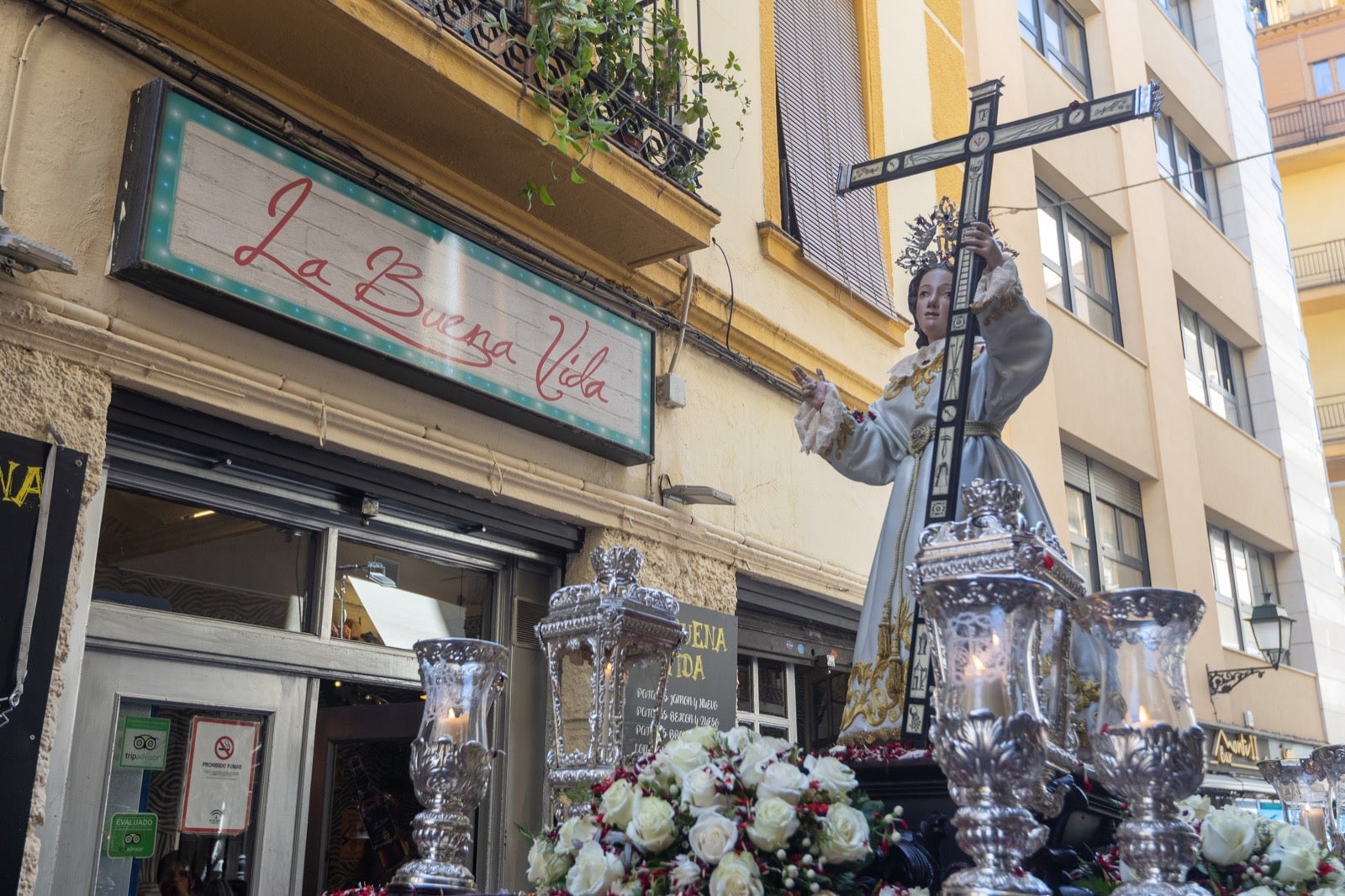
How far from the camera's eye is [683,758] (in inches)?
102

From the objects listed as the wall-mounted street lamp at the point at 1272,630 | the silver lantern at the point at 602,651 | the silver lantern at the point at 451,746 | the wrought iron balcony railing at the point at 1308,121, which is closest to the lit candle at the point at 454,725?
the silver lantern at the point at 451,746

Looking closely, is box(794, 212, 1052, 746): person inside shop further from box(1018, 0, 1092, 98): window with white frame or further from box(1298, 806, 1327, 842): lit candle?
box(1018, 0, 1092, 98): window with white frame

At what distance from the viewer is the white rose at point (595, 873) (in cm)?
Answer: 245

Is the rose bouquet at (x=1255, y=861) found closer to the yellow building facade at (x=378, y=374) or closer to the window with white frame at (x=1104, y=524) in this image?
the yellow building facade at (x=378, y=374)

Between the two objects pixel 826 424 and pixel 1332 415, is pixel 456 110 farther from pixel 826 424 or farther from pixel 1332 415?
pixel 1332 415

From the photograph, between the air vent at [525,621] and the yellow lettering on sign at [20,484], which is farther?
the air vent at [525,621]

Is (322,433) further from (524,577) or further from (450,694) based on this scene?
(450,694)

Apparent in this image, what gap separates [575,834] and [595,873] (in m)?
0.19

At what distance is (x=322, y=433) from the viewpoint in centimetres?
500

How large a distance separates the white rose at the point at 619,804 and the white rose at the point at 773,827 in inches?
11.5

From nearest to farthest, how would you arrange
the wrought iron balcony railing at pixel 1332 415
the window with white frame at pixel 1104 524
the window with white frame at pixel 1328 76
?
the window with white frame at pixel 1104 524
the wrought iron balcony railing at pixel 1332 415
the window with white frame at pixel 1328 76

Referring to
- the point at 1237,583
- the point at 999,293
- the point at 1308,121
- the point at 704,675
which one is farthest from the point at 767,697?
the point at 1308,121

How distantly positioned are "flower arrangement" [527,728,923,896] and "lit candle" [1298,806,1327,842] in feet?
7.25

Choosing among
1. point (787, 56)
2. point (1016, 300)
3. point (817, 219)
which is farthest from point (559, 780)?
point (787, 56)
